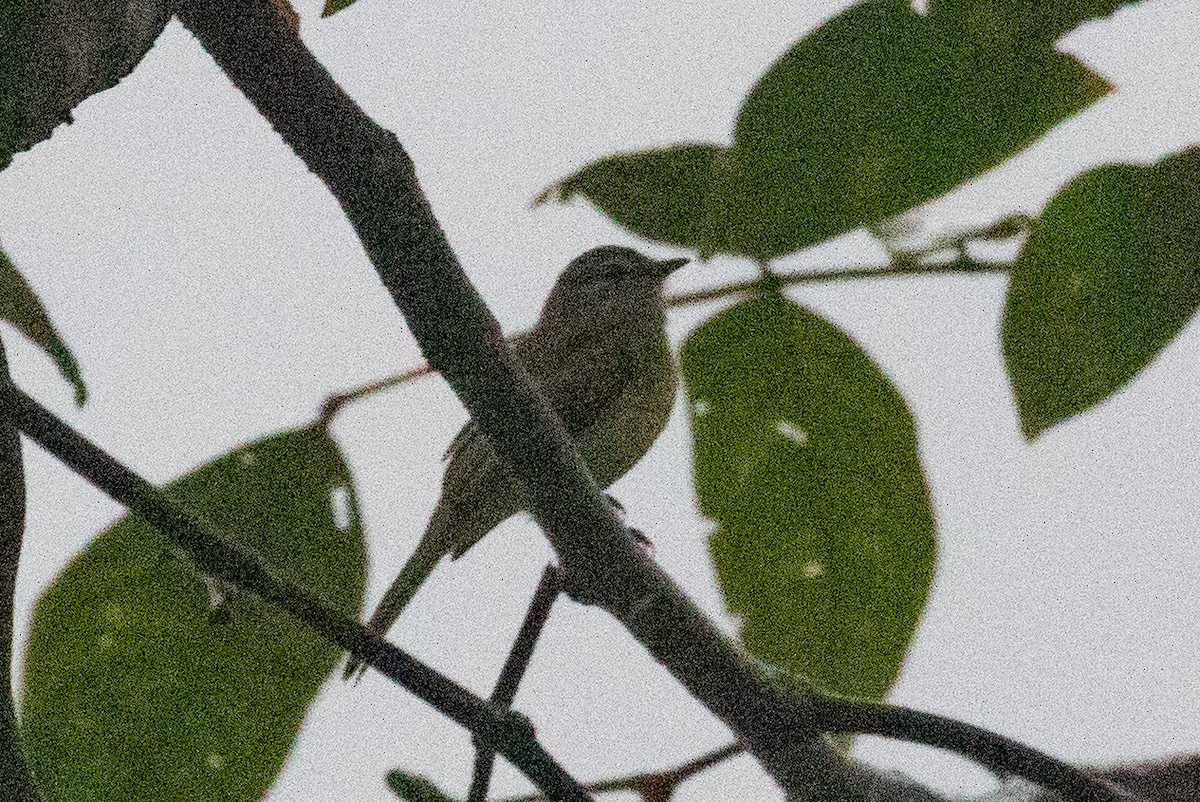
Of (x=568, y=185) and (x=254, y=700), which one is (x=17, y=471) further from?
(x=568, y=185)

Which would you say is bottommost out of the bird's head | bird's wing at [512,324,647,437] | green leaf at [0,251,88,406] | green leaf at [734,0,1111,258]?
the bird's head

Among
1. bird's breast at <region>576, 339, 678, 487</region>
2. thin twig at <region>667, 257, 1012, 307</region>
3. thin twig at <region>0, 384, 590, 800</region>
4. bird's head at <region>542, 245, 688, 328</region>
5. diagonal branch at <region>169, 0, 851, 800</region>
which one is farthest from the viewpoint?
bird's head at <region>542, 245, 688, 328</region>

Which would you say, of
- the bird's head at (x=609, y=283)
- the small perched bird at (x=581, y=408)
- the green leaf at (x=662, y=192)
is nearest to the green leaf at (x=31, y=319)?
the green leaf at (x=662, y=192)

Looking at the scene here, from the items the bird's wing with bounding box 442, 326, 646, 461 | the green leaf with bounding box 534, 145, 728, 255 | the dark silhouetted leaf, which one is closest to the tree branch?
the dark silhouetted leaf

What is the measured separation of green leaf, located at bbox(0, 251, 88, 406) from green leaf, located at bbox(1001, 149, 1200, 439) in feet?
2.42

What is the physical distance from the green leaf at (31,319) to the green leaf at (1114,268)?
74 centimetres

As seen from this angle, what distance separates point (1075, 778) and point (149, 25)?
0.86 m

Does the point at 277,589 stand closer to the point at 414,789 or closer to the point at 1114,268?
the point at 414,789

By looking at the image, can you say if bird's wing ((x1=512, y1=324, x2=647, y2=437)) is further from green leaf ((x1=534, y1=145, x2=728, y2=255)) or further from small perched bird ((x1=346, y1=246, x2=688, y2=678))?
green leaf ((x1=534, y1=145, x2=728, y2=255))

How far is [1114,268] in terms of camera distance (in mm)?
1316

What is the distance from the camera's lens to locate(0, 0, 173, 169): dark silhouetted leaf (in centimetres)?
97

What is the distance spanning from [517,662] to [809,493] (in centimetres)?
46

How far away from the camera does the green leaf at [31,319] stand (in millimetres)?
1214

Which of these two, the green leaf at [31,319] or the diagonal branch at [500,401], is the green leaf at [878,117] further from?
the green leaf at [31,319]
